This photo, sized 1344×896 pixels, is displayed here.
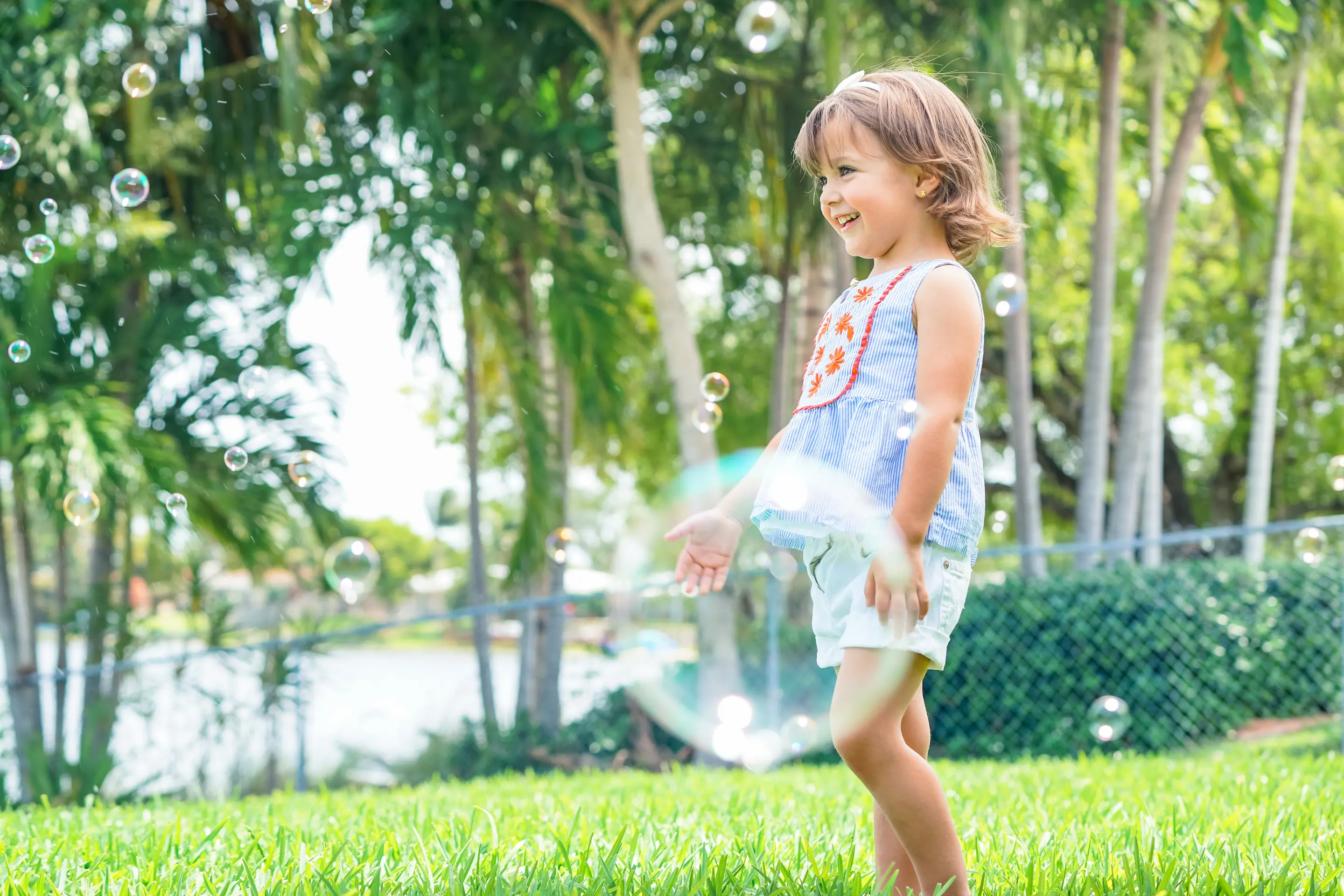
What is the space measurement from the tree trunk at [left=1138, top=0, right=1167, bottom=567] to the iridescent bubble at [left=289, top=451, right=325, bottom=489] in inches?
198

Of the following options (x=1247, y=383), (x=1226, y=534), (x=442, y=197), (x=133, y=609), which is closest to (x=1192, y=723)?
(x=1226, y=534)

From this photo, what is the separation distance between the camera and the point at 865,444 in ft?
5.90

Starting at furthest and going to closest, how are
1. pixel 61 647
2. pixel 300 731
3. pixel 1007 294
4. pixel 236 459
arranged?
pixel 61 647 < pixel 300 731 < pixel 1007 294 < pixel 236 459

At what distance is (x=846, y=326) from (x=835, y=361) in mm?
64

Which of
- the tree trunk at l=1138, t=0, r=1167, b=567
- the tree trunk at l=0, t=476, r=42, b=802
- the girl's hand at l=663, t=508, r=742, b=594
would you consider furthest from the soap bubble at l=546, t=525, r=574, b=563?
the girl's hand at l=663, t=508, r=742, b=594

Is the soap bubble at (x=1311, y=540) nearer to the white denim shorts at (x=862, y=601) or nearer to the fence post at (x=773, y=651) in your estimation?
the fence post at (x=773, y=651)

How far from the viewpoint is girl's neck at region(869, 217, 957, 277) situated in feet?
6.33

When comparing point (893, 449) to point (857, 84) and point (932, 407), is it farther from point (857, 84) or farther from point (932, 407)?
point (857, 84)

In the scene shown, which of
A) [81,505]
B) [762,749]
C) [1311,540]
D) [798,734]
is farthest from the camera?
[762,749]

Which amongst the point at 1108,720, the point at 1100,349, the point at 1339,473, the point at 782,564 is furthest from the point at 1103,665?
the point at 1100,349

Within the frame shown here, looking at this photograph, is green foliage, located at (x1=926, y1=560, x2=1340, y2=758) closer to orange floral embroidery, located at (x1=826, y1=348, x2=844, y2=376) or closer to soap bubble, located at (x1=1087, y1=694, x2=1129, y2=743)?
soap bubble, located at (x1=1087, y1=694, x2=1129, y2=743)

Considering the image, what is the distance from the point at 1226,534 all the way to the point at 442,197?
4820 millimetres

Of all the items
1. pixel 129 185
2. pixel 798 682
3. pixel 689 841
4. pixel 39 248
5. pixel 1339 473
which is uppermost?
pixel 129 185

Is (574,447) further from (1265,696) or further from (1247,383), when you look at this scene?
(1247,383)
